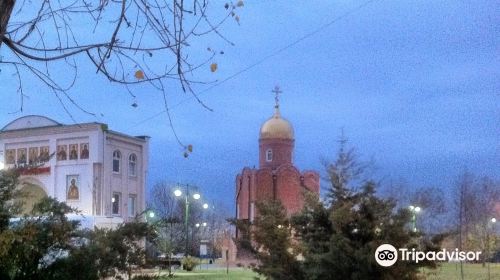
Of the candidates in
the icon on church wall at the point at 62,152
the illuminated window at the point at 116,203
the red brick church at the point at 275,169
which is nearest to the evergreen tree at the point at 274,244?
the illuminated window at the point at 116,203

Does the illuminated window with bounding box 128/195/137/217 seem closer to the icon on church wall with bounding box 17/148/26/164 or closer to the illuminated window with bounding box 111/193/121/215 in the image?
A: the illuminated window with bounding box 111/193/121/215

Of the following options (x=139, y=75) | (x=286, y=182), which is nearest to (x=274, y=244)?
(x=139, y=75)

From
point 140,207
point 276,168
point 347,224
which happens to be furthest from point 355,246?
point 276,168

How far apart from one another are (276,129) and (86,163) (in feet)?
77.4

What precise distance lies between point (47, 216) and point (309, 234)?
13.9ft

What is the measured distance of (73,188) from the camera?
1639 inches

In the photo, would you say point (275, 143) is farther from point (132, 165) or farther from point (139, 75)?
point (139, 75)

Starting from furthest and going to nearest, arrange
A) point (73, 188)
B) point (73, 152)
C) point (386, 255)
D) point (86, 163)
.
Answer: point (73, 152), point (73, 188), point (86, 163), point (386, 255)

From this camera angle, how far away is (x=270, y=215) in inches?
468

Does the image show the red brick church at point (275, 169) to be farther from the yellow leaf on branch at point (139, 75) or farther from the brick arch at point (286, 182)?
the yellow leaf on branch at point (139, 75)

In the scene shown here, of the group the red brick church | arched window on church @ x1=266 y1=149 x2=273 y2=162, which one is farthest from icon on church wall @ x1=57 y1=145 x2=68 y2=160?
arched window on church @ x1=266 y1=149 x2=273 y2=162

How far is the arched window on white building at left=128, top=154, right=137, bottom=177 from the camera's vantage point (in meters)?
44.2

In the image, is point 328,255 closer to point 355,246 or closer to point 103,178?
point 355,246
